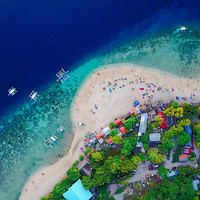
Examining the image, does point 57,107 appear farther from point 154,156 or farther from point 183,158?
point 183,158

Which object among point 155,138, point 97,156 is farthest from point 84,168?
point 155,138

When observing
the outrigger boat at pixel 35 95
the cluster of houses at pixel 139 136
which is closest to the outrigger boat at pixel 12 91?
the outrigger boat at pixel 35 95

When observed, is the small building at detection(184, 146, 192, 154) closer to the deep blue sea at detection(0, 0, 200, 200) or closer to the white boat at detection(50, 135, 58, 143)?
the deep blue sea at detection(0, 0, 200, 200)

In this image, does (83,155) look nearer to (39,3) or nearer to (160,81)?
(160,81)

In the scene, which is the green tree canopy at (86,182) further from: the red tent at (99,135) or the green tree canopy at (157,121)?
the green tree canopy at (157,121)

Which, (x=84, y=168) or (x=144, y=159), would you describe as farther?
(x=84, y=168)

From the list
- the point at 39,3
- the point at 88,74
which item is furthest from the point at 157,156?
the point at 39,3

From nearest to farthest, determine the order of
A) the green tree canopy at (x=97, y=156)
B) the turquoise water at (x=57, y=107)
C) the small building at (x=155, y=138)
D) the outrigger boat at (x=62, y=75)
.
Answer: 1. the green tree canopy at (x=97, y=156)
2. the small building at (x=155, y=138)
3. the turquoise water at (x=57, y=107)
4. the outrigger boat at (x=62, y=75)
